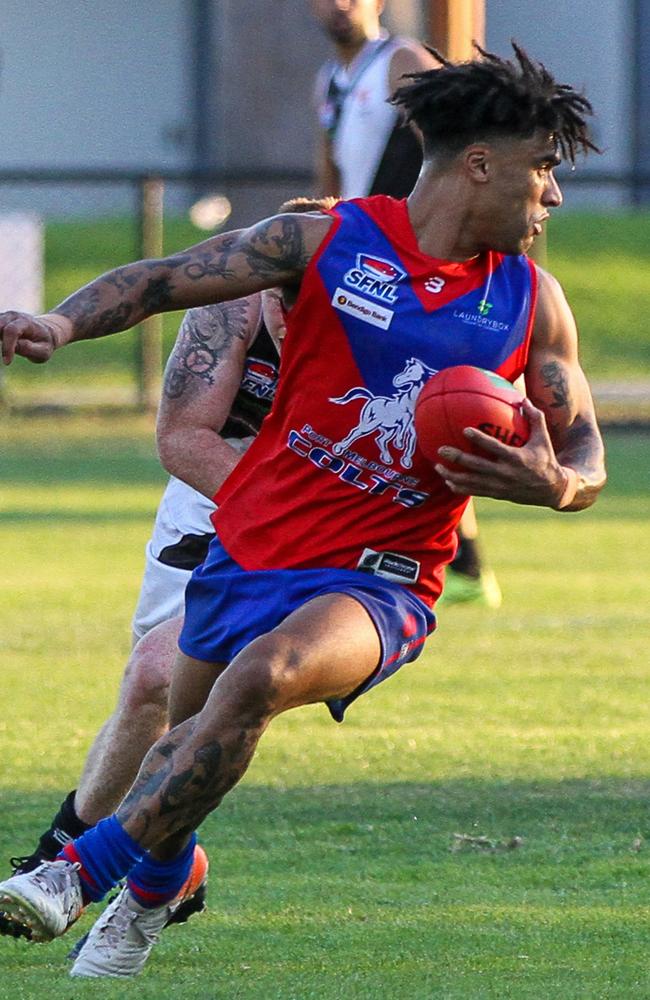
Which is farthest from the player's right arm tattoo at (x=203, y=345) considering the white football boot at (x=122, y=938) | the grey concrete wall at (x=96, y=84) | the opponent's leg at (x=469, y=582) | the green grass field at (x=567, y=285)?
the grey concrete wall at (x=96, y=84)

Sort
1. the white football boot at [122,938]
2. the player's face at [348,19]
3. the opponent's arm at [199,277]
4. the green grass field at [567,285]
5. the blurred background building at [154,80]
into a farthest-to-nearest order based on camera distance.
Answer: the blurred background building at [154,80], the green grass field at [567,285], the player's face at [348,19], the opponent's arm at [199,277], the white football boot at [122,938]

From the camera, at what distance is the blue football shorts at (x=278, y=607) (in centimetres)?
509

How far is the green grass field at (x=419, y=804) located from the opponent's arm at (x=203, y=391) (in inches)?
43.4

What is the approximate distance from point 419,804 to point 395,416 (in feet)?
6.37

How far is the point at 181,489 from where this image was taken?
6305 millimetres

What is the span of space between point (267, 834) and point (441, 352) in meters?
1.85

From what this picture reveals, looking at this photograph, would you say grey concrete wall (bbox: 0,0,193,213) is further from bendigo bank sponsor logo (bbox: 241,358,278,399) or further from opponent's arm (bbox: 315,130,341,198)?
bendigo bank sponsor logo (bbox: 241,358,278,399)

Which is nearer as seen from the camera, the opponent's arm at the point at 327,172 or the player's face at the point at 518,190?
the player's face at the point at 518,190

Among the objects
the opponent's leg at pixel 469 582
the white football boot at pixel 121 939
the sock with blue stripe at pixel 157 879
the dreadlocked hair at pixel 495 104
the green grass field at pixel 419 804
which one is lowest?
the opponent's leg at pixel 469 582

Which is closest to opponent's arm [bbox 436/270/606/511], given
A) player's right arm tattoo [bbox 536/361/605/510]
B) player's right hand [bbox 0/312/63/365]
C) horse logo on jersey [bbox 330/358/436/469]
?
player's right arm tattoo [bbox 536/361/605/510]

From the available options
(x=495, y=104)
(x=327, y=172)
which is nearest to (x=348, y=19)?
(x=327, y=172)

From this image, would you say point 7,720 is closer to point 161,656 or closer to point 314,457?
point 161,656

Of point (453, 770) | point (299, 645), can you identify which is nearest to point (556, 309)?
point (299, 645)

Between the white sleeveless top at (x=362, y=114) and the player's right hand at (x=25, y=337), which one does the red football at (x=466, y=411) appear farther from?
the white sleeveless top at (x=362, y=114)
